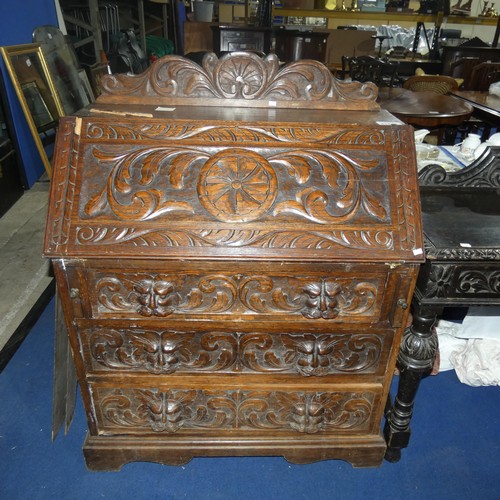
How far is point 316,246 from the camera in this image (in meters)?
1.25

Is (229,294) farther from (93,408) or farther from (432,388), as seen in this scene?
(432,388)

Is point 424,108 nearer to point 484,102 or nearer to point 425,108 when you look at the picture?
point 425,108

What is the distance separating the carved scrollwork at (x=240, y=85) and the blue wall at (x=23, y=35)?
2729 millimetres

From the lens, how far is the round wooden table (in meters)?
3.61

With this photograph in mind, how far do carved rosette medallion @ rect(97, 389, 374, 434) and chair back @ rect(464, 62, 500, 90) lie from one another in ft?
18.1

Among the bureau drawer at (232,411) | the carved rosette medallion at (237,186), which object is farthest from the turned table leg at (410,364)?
the carved rosette medallion at (237,186)

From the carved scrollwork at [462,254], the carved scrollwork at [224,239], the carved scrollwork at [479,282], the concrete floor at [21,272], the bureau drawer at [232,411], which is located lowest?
the concrete floor at [21,272]

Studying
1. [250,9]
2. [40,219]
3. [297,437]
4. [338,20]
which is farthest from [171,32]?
[297,437]

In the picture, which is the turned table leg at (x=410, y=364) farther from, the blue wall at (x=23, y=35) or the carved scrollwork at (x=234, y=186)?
the blue wall at (x=23, y=35)

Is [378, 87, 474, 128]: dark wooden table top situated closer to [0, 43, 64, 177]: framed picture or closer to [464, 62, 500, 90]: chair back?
[464, 62, 500, 90]: chair back

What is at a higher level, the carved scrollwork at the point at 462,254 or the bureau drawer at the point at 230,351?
the carved scrollwork at the point at 462,254

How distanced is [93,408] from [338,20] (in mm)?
8895

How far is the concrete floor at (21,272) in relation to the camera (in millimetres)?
2326

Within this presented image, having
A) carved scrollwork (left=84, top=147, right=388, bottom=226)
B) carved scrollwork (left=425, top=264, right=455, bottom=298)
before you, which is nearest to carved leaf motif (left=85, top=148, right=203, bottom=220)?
carved scrollwork (left=84, top=147, right=388, bottom=226)
